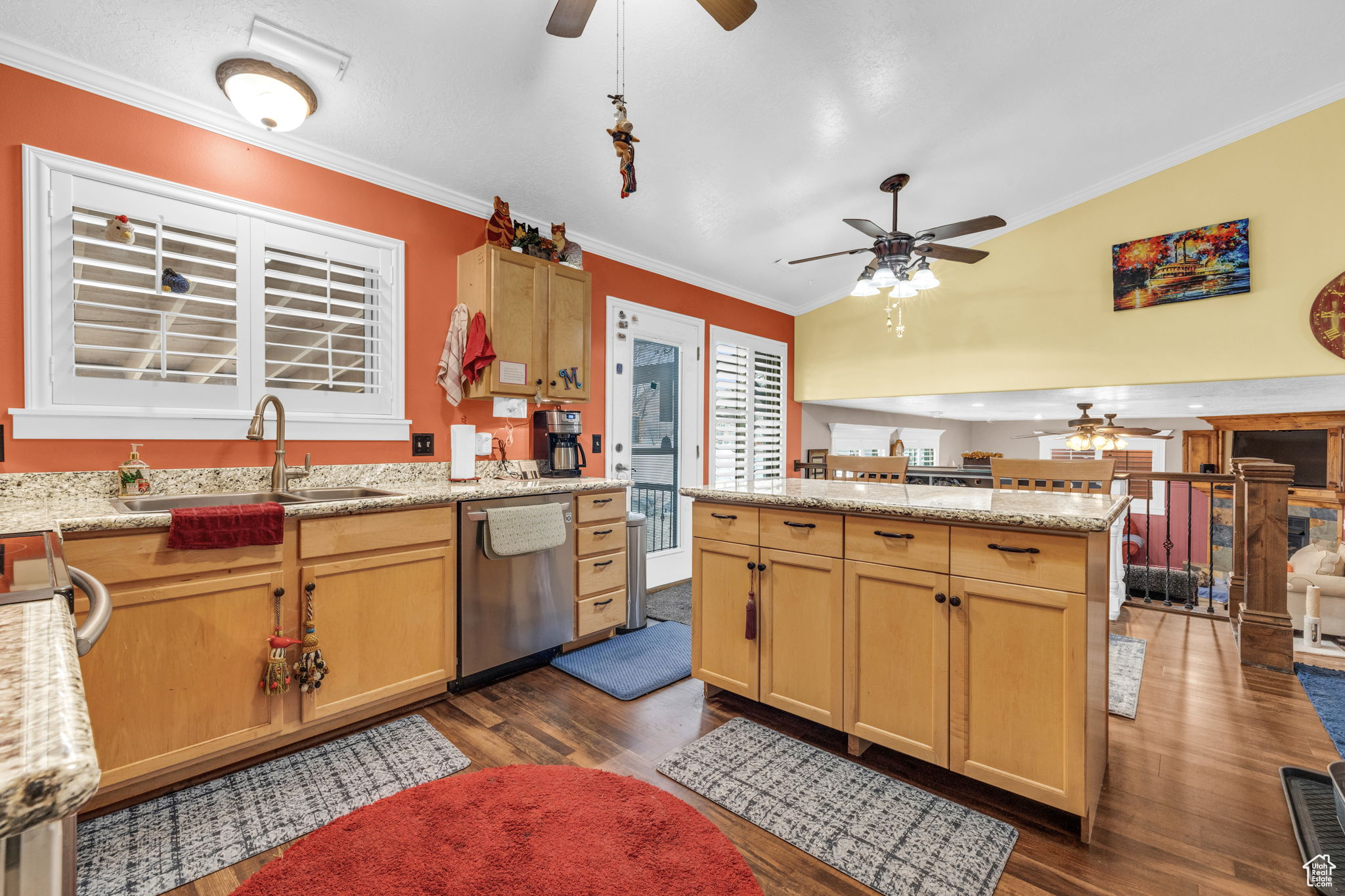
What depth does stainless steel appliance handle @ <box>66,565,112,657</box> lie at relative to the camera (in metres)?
0.64

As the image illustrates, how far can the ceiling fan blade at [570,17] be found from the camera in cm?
172

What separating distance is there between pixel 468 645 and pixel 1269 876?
2.74 metres

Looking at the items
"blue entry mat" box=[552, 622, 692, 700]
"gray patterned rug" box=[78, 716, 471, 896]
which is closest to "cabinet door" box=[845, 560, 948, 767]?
"blue entry mat" box=[552, 622, 692, 700]

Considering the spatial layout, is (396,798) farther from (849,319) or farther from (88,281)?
(849,319)

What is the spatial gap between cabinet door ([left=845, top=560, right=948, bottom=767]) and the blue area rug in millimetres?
1606

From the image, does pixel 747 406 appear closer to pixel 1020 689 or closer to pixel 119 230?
pixel 1020 689

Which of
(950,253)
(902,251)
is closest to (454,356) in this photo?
(902,251)

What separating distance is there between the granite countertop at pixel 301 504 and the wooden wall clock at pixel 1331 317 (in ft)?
13.7

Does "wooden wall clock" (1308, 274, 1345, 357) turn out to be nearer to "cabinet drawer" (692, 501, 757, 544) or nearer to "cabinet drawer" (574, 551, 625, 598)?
"cabinet drawer" (692, 501, 757, 544)

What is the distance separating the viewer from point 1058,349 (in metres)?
4.34

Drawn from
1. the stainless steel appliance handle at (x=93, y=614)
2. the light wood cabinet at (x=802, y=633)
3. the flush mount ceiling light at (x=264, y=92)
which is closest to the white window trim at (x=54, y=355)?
the flush mount ceiling light at (x=264, y=92)

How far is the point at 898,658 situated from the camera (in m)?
1.99

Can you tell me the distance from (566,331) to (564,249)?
514mm

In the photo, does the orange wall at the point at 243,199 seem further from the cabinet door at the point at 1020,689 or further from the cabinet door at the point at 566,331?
the cabinet door at the point at 1020,689
